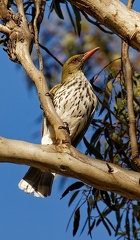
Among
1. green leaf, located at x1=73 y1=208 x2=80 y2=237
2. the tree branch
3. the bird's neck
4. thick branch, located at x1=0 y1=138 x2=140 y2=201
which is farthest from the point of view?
the bird's neck

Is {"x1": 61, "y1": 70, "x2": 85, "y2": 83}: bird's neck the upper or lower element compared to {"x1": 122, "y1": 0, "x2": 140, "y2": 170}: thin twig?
upper

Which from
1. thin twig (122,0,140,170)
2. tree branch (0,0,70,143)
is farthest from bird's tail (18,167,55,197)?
thin twig (122,0,140,170)

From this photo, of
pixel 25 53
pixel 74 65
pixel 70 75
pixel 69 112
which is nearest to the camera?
pixel 25 53

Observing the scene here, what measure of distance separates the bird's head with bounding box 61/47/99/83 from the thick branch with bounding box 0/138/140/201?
1.61 m

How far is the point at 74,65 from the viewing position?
16.8 ft

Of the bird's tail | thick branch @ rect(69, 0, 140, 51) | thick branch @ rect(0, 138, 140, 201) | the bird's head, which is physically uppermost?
the bird's head

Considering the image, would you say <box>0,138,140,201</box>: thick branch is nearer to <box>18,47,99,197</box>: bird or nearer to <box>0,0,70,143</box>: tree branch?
<box>0,0,70,143</box>: tree branch

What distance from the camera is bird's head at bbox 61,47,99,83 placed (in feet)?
16.5

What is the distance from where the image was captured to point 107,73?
16.1 feet

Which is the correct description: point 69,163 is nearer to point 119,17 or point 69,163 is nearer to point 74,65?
point 119,17

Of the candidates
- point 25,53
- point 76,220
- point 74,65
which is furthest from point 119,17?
point 76,220

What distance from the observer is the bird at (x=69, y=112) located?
13.6 feet

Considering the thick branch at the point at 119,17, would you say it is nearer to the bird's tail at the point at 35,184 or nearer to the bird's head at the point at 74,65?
the bird's tail at the point at 35,184

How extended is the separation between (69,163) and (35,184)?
761 millimetres
